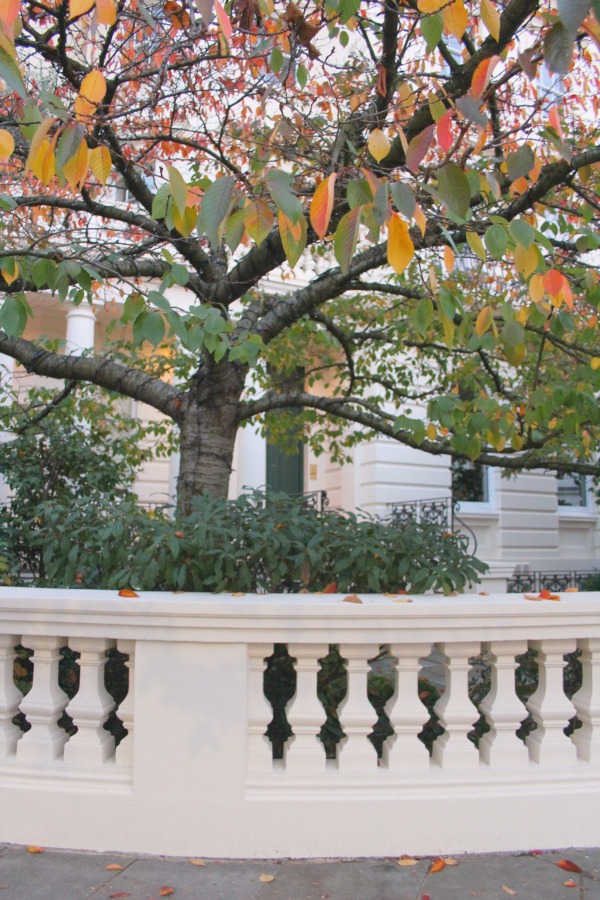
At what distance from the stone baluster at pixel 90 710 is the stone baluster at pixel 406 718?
1189mm

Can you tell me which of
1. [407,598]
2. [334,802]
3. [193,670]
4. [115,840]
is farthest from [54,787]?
[407,598]

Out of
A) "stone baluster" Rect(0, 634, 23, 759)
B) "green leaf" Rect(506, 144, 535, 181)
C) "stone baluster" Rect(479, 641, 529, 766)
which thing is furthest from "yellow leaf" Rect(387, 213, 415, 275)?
"stone baluster" Rect(0, 634, 23, 759)

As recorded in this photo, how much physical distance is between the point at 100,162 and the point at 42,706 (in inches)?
86.7

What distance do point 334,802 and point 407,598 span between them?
87 centimetres

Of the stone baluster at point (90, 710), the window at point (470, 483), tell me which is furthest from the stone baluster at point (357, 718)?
the window at point (470, 483)

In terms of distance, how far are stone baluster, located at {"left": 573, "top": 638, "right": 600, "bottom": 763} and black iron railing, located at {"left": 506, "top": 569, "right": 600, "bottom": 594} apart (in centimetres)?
875

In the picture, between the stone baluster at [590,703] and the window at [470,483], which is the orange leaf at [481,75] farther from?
the window at [470,483]

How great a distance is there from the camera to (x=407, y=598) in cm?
313

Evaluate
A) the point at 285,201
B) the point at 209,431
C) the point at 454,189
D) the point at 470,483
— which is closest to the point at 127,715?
the point at 285,201

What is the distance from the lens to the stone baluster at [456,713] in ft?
9.80

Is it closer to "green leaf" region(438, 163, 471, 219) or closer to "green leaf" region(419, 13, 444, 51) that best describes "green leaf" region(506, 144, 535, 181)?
"green leaf" region(438, 163, 471, 219)

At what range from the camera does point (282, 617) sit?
2816 mm

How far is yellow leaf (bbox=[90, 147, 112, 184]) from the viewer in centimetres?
266

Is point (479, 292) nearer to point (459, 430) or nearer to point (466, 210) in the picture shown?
point (459, 430)
